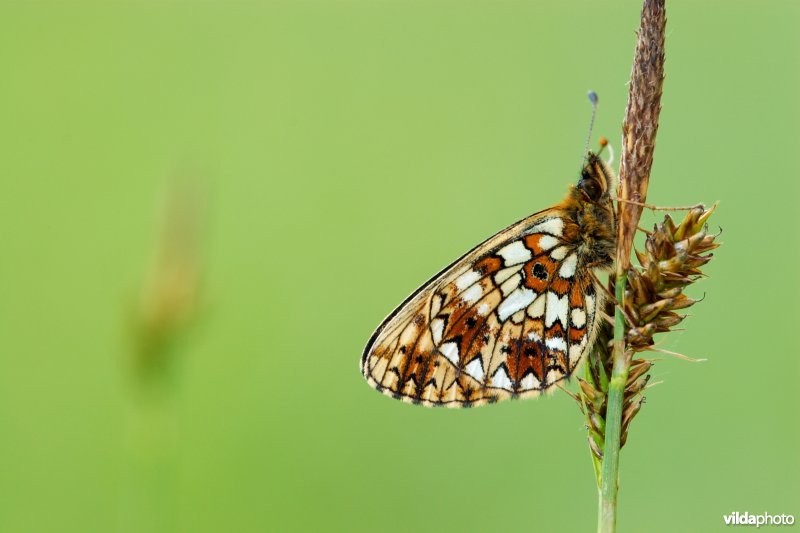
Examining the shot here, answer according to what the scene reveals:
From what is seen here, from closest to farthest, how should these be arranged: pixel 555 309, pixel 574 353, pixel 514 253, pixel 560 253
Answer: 1. pixel 574 353
2. pixel 555 309
3. pixel 560 253
4. pixel 514 253

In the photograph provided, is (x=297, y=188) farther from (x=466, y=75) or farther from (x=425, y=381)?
(x=425, y=381)

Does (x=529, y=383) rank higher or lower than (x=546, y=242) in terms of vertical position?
lower

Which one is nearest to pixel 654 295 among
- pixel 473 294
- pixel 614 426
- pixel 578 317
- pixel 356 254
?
pixel 614 426

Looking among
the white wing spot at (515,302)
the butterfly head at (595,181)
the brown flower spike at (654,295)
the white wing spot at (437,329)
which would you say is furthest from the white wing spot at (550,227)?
the brown flower spike at (654,295)

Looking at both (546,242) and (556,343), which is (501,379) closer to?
(556,343)

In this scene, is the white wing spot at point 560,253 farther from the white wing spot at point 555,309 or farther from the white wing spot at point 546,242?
the white wing spot at point 555,309

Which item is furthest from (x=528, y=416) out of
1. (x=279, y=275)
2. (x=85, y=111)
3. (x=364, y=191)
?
(x=85, y=111)
